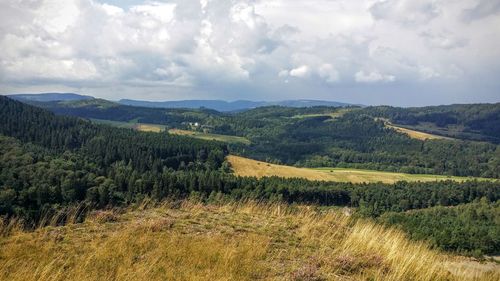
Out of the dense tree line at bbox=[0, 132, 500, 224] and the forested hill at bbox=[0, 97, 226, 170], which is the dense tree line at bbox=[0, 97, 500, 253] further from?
the forested hill at bbox=[0, 97, 226, 170]

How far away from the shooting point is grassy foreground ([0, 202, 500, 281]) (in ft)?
26.9

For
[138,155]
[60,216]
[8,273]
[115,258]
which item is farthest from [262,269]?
[138,155]

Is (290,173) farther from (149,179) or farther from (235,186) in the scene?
(149,179)

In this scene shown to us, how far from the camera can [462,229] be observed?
235 feet

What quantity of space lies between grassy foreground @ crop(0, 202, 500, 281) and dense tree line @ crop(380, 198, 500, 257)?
18.8m

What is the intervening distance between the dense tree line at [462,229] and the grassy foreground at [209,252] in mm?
18779

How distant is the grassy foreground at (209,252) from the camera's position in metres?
8.21

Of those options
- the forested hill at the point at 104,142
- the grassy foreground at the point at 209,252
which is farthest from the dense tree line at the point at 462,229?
the forested hill at the point at 104,142

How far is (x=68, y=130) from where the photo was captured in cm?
18350

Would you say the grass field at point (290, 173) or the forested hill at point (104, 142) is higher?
the forested hill at point (104, 142)

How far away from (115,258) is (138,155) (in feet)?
482

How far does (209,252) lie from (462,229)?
75.3 metres

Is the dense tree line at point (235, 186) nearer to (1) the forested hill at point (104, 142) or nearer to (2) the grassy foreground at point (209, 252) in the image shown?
(1) the forested hill at point (104, 142)

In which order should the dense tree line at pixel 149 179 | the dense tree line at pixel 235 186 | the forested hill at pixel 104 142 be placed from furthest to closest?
the forested hill at pixel 104 142 < the dense tree line at pixel 235 186 < the dense tree line at pixel 149 179
